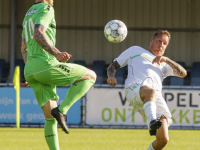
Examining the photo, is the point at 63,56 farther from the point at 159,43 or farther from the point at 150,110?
the point at 159,43

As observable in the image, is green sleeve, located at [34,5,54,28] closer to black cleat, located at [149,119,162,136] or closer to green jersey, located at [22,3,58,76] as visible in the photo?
green jersey, located at [22,3,58,76]

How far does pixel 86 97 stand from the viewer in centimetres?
1512

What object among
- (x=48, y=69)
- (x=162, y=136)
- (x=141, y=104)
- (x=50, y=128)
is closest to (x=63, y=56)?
(x=48, y=69)

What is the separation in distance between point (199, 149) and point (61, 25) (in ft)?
52.4

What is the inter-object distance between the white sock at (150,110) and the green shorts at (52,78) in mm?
826

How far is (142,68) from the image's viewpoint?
7.12 m

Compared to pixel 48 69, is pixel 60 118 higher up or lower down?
lower down

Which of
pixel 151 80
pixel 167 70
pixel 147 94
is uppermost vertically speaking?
pixel 167 70

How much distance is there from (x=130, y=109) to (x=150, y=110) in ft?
28.1

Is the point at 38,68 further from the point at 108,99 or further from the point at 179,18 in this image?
the point at 179,18

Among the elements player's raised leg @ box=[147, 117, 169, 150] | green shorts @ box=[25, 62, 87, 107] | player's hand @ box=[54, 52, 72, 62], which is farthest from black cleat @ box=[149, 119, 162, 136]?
player's hand @ box=[54, 52, 72, 62]

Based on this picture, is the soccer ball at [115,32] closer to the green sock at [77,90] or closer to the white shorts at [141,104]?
the white shorts at [141,104]

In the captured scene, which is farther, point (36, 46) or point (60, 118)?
point (36, 46)

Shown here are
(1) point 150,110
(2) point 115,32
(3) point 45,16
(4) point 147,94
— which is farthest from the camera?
(2) point 115,32
